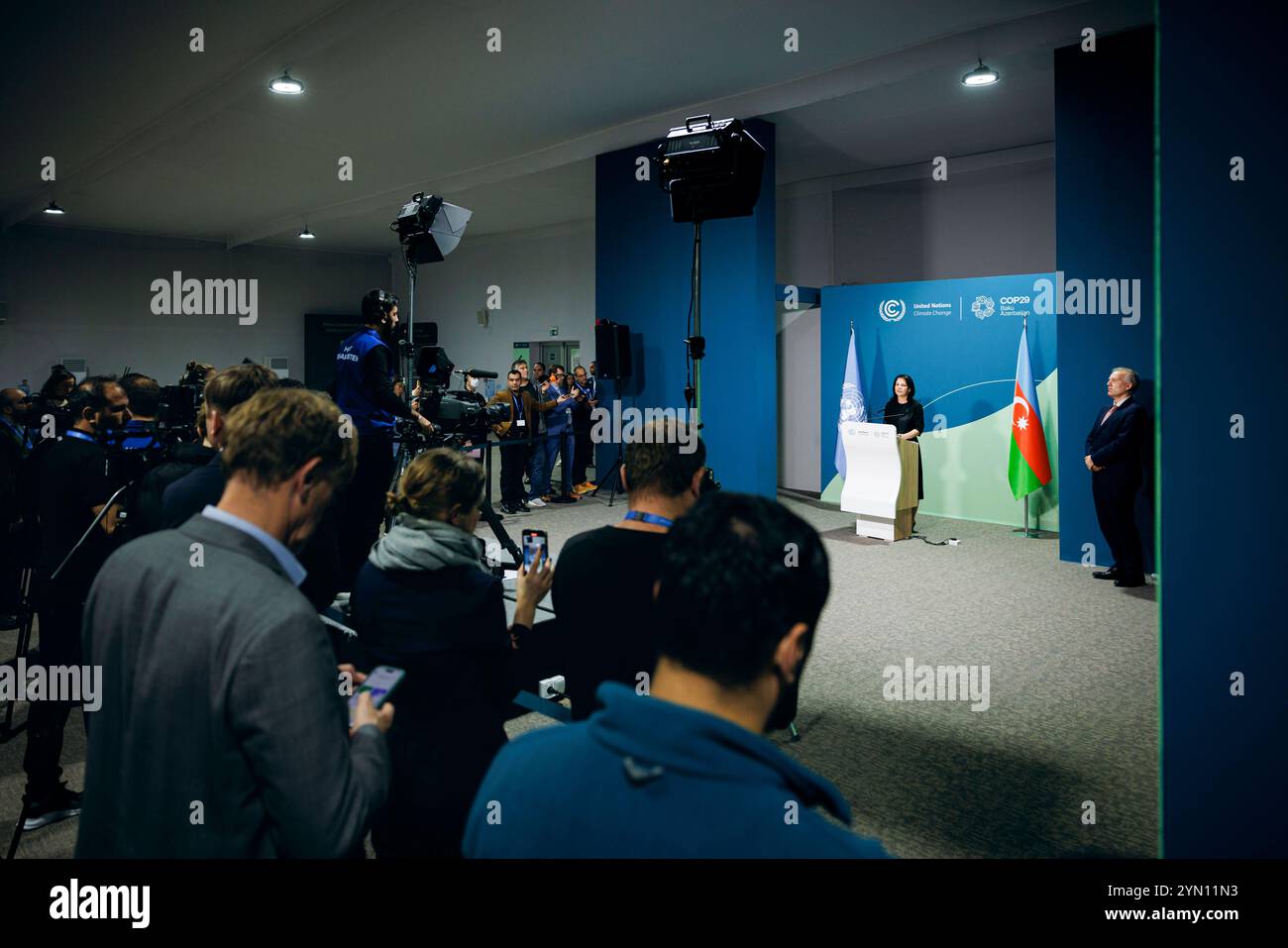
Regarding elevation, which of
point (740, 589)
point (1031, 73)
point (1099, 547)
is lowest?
point (1099, 547)

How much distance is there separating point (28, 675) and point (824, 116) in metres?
7.21

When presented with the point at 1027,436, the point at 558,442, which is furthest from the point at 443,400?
the point at 1027,436

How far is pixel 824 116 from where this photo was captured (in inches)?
302

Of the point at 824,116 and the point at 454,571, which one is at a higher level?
the point at 824,116

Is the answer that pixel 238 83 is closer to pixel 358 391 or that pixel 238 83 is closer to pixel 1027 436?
pixel 358 391

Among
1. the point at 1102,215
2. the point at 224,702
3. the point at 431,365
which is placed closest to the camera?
the point at 224,702

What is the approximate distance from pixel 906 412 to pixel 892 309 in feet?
4.42

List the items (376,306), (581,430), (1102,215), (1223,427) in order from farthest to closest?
(581,430) < (1102,215) < (376,306) < (1223,427)

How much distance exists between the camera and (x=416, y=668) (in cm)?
188

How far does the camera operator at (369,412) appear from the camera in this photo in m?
4.40

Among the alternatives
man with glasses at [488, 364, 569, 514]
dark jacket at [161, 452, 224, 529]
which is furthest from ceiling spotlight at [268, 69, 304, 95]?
dark jacket at [161, 452, 224, 529]

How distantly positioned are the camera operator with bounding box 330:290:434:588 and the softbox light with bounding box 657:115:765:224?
5.23 feet
